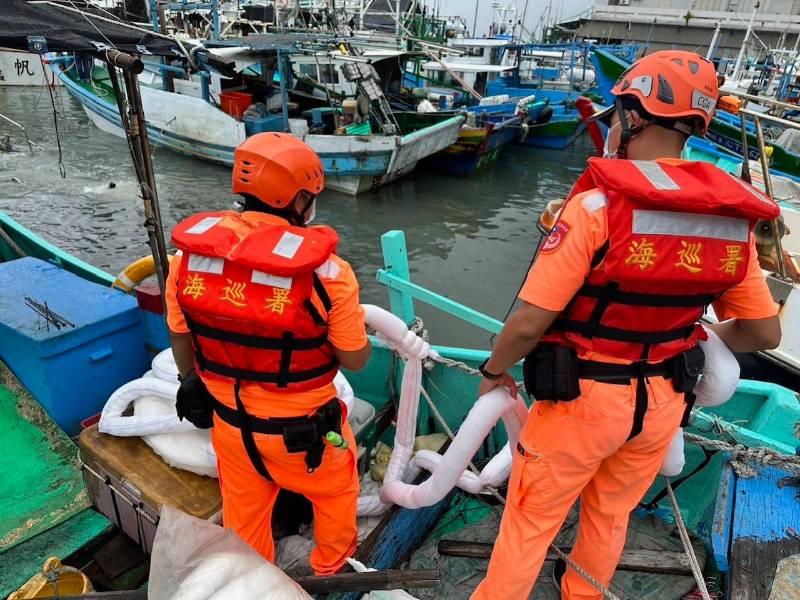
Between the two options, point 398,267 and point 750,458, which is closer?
point 750,458

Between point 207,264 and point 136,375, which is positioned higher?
point 207,264

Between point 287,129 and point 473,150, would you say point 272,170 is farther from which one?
point 473,150

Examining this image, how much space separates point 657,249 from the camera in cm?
158

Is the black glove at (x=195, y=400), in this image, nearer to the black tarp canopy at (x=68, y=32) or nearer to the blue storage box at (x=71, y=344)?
the blue storage box at (x=71, y=344)

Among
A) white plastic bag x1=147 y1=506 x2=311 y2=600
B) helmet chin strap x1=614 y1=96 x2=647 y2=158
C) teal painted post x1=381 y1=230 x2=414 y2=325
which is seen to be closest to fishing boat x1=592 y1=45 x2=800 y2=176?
teal painted post x1=381 y1=230 x2=414 y2=325

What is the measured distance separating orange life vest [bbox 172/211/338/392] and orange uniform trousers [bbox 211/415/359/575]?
28cm

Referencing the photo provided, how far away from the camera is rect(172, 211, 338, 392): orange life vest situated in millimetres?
→ 1766

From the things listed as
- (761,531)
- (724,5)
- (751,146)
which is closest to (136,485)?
(761,531)

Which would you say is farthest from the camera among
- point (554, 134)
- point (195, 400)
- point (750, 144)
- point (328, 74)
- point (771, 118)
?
point (554, 134)

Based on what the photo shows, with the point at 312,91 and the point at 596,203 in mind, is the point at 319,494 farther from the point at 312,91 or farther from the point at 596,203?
the point at 312,91

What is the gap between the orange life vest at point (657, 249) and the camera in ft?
5.06

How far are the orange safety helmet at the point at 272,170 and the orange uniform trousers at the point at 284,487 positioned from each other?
2.97ft

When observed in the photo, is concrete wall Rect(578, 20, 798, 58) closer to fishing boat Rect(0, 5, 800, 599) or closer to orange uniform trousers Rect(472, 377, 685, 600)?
fishing boat Rect(0, 5, 800, 599)

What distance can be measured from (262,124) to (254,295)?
11.0m
